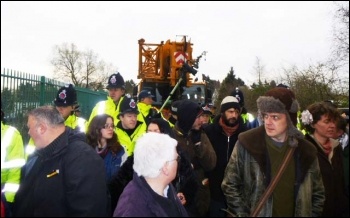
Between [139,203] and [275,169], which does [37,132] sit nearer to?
[139,203]

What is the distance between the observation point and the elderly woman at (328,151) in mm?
3641

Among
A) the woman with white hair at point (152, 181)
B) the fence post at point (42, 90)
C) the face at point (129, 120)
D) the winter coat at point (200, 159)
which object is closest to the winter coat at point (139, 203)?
the woman with white hair at point (152, 181)

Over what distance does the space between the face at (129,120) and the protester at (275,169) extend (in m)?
2.40

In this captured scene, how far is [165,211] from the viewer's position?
2654 mm

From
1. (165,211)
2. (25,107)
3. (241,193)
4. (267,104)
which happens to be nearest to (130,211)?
(165,211)

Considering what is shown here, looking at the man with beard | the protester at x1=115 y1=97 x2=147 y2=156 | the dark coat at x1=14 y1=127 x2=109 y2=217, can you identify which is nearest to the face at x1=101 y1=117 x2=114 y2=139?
the protester at x1=115 y1=97 x2=147 y2=156

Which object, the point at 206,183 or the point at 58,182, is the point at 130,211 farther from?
the point at 206,183

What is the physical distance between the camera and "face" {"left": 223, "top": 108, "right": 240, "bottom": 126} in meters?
5.20

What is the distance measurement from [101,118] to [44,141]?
6.51 feet

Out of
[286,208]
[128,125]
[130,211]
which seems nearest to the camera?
[130,211]

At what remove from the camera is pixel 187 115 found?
4.61 m

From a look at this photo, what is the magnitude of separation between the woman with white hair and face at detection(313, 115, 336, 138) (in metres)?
1.81

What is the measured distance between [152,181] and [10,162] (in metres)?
1.55

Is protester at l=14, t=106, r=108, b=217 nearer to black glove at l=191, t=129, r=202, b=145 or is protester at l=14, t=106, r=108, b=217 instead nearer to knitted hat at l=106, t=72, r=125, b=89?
black glove at l=191, t=129, r=202, b=145
